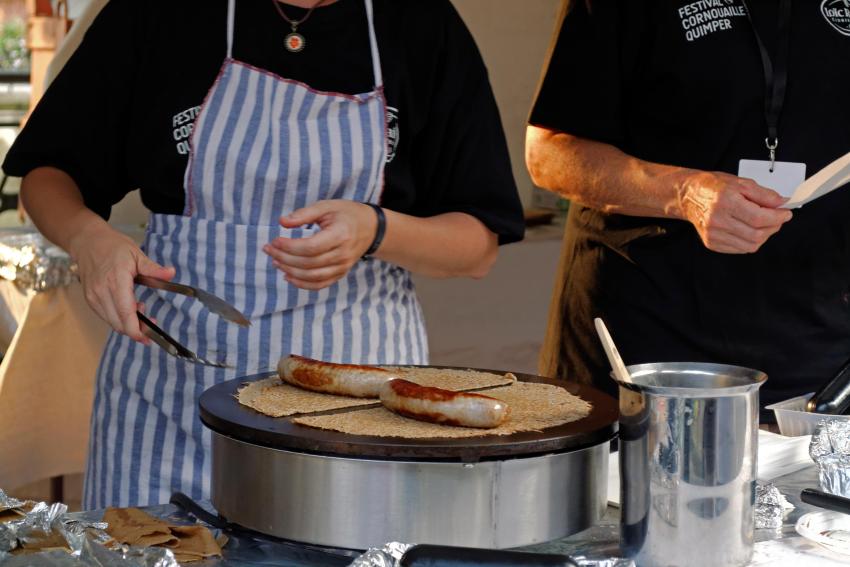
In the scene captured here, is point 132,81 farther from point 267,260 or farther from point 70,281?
point 70,281

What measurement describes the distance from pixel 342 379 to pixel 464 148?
2.27ft

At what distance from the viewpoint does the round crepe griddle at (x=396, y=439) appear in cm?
107

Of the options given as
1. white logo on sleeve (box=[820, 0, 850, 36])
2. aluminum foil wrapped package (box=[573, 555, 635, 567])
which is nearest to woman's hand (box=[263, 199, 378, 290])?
aluminum foil wrapped package (box=[573, 555, 635, 567])

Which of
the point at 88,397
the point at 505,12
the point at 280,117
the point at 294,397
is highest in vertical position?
the point at 505,12

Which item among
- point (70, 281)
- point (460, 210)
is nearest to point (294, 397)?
point (460, 210)

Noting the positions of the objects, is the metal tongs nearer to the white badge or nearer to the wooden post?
the white badge

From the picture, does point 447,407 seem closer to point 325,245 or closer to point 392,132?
point 325,245

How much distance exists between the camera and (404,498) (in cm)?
109

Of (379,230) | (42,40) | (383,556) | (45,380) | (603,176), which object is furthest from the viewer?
(42,40)

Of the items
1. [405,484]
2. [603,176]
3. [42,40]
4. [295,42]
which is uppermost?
[42,40]

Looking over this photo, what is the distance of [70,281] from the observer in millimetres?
3191

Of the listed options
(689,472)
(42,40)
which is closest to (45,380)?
(42,40)

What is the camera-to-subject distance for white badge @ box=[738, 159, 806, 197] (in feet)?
6.74

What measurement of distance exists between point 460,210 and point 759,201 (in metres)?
0.48
